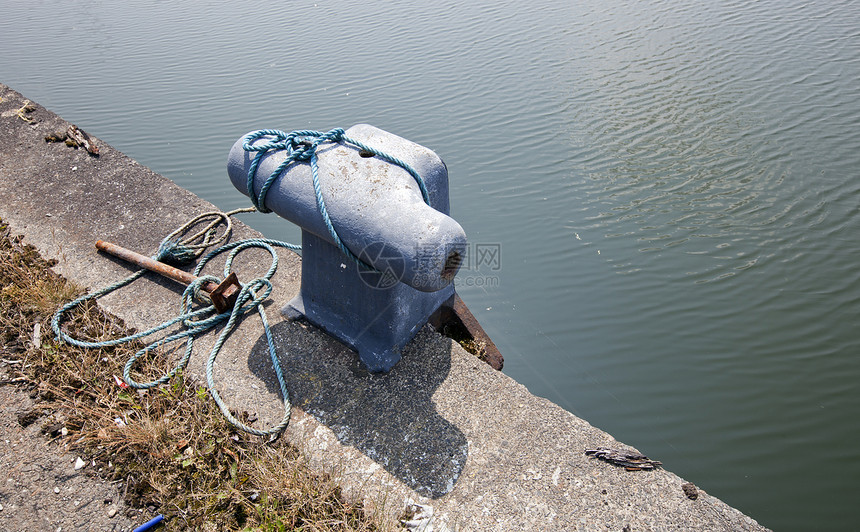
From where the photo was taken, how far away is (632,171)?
5910 millimetres

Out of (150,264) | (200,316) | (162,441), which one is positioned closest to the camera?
(162,441)

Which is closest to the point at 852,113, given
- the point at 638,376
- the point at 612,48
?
the point at 612,48

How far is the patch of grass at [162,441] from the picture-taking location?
2254mm

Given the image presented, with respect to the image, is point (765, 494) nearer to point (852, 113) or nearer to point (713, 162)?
point (713, 162)

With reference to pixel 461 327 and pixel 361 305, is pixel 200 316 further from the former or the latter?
pixel 461 327

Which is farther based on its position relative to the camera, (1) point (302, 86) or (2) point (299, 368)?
(1) point (302, 86)

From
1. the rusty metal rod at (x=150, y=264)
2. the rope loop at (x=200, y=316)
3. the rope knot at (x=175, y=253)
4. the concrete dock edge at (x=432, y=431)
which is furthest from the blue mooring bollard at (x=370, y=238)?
the rope knot at (x=175, y=253)

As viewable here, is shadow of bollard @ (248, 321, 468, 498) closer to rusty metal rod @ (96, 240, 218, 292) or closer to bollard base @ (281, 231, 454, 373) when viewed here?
bollard base @ (281, 231, 454, 373)

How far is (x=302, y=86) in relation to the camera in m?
8.03

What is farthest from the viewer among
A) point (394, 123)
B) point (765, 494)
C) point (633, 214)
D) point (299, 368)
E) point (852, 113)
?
point (394, 123)

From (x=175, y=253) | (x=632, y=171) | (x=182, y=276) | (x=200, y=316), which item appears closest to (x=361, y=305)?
(x=200, y=316)

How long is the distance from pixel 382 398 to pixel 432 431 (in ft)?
1.02

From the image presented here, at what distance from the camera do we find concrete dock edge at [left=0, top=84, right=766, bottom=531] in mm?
2225

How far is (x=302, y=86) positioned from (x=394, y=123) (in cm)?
188
